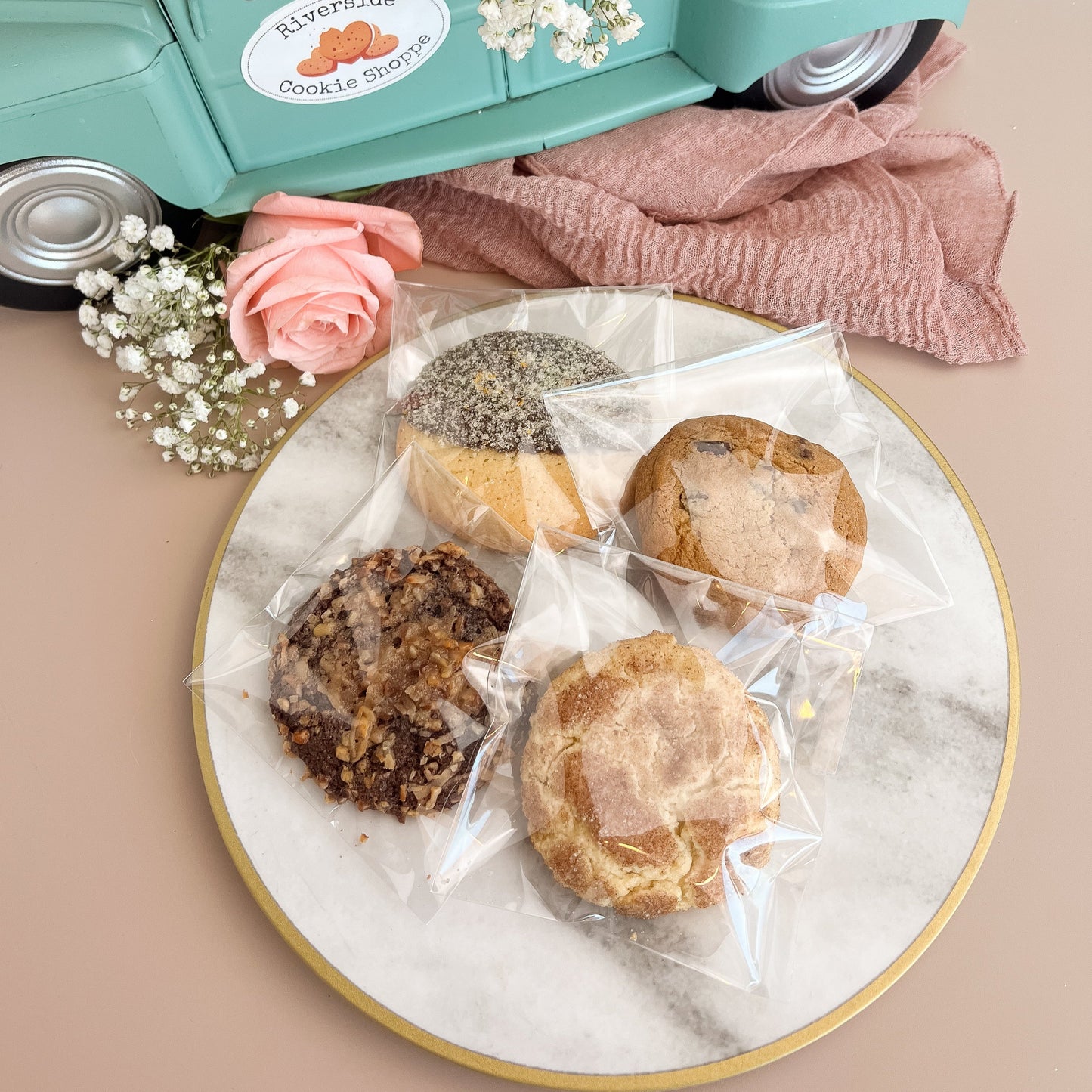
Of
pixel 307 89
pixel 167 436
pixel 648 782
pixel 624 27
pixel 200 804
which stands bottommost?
pixel 200 804

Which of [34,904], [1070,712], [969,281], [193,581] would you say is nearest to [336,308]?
[193,581]

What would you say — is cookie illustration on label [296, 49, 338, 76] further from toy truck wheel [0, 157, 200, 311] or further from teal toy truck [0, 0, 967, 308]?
toy truck wheel [0, 157, 200, 311]

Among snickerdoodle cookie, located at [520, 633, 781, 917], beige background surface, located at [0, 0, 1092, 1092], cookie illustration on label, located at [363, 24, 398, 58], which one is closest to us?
snickerdoodle cookie, located at [520, 633, 781, 917]

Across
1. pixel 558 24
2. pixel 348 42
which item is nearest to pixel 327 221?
pixel 348 42

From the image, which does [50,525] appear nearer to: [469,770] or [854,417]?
[469,770]

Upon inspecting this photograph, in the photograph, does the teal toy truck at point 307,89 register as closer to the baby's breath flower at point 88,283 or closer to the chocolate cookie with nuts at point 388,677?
the baby's breath flower at point 88,283

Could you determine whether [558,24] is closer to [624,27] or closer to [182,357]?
[624,27]

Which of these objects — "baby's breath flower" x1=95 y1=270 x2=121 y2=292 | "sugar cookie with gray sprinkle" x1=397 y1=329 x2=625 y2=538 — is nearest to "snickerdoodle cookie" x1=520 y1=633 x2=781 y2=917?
"sugar cookie with gray sprinkle" x1=397 y1=329 x2=625 y2=538
